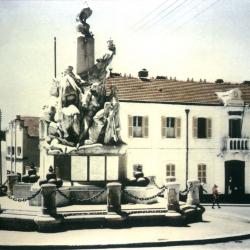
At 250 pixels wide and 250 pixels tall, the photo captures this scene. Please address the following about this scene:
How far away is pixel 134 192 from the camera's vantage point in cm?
1536

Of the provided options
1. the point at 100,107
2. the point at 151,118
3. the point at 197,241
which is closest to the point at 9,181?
the point at 100,107

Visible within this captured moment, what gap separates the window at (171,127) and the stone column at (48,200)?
16365 mm

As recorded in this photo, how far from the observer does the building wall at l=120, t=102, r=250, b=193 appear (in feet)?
Answer: 92.7

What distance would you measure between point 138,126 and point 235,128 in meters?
5.89

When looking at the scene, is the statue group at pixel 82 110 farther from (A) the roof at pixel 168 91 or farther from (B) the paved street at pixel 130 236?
(A) the roof at pixel 168 91

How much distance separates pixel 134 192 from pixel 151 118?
43.8ft

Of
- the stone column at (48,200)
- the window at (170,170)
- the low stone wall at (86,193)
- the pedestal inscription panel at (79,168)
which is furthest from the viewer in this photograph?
the window at (170,170)

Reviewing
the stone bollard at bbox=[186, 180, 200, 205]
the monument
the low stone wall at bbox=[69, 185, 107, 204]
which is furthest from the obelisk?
the stone bollard at bbox=[186, 180, 200, 205]

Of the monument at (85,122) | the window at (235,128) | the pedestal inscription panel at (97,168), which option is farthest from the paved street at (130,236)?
the window at (235,128)

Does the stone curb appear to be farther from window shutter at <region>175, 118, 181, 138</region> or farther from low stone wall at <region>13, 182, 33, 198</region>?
window shutter at <region>175, 118, 181, 138</region>

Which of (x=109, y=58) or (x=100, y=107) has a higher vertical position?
(x=109, y=58)

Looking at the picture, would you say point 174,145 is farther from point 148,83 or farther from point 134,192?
point 134,192

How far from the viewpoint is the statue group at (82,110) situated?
601 inches

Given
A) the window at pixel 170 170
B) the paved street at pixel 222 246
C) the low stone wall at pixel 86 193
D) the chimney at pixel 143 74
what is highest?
the chimney at pixel 143 74
